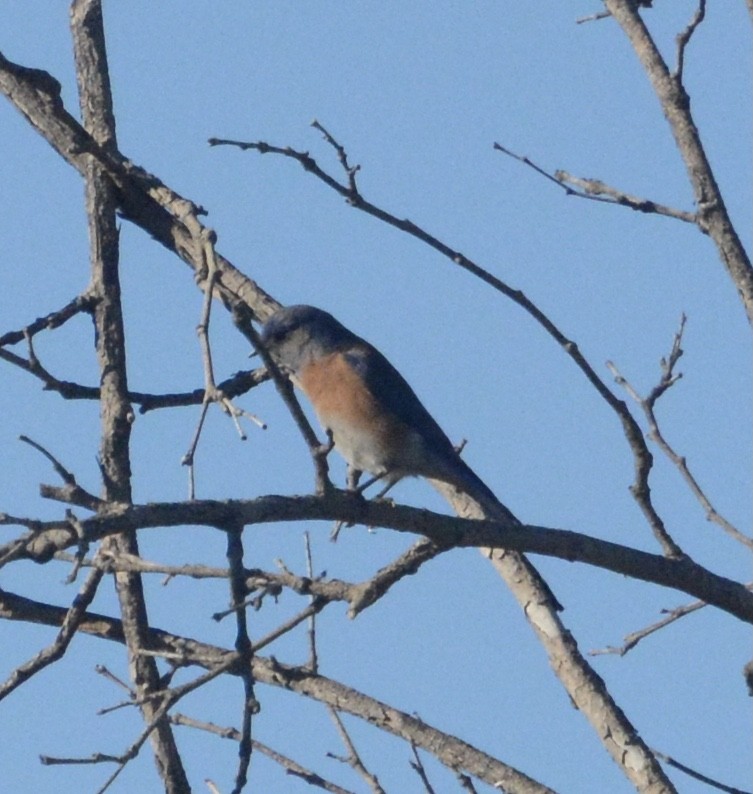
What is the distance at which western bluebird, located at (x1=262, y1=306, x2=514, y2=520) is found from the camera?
21.7ft

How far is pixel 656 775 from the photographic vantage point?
15.0 feet

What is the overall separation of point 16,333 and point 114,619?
1.00 meters

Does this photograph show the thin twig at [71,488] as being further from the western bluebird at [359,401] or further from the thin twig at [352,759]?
the western bluebird at [359,401]

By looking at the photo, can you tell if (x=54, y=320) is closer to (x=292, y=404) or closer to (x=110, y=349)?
(x=110, y=349)

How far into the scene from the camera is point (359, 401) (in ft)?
22.2

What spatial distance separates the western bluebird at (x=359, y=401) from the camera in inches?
261

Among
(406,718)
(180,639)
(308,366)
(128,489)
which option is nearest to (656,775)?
(406,718)

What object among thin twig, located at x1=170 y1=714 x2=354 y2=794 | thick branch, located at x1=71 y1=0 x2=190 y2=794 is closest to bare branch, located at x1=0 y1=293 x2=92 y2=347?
thick branch, located at x1=71 y1=0 x2=190 y2=794

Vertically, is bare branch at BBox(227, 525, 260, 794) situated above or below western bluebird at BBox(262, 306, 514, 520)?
below

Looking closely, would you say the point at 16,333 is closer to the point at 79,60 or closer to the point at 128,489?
the point at 128,489

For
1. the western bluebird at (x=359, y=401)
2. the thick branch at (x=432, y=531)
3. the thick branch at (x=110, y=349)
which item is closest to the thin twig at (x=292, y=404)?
the thick branch at (x=432, y=531)

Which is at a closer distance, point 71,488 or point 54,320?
point 71,488

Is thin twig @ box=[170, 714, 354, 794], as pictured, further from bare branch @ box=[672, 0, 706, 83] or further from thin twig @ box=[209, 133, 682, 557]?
bare branch @ box=[672, 0, 706, 83]

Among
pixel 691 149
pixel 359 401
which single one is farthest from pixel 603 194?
pixel 359 401
